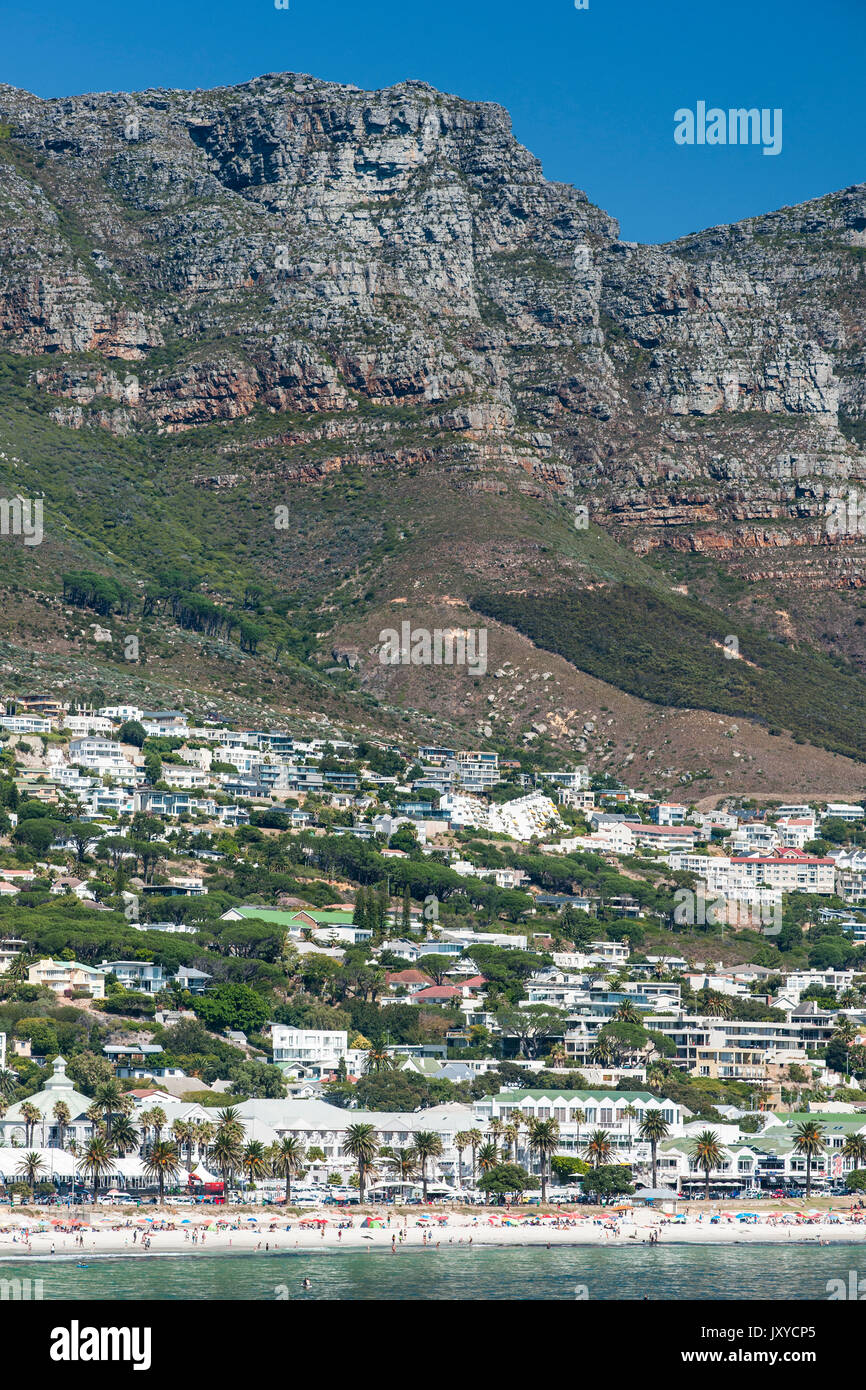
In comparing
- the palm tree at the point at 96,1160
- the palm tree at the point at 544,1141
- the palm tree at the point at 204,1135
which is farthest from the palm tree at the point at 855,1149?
the palm tree at the point at 96,1160

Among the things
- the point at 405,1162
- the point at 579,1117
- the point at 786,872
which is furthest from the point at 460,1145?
the point at 786,872

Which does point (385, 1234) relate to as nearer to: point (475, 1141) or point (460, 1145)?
point (460, 1145)

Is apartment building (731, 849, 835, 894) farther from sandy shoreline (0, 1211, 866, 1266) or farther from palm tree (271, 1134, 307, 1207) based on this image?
palm tree (271, 1134, 307, 1207)

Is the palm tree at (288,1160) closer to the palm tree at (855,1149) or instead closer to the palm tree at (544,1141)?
the palm tree at (544,1141)

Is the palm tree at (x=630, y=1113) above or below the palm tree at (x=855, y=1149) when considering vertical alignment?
above

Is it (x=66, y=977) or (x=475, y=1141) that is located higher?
(x=66, y=977)
